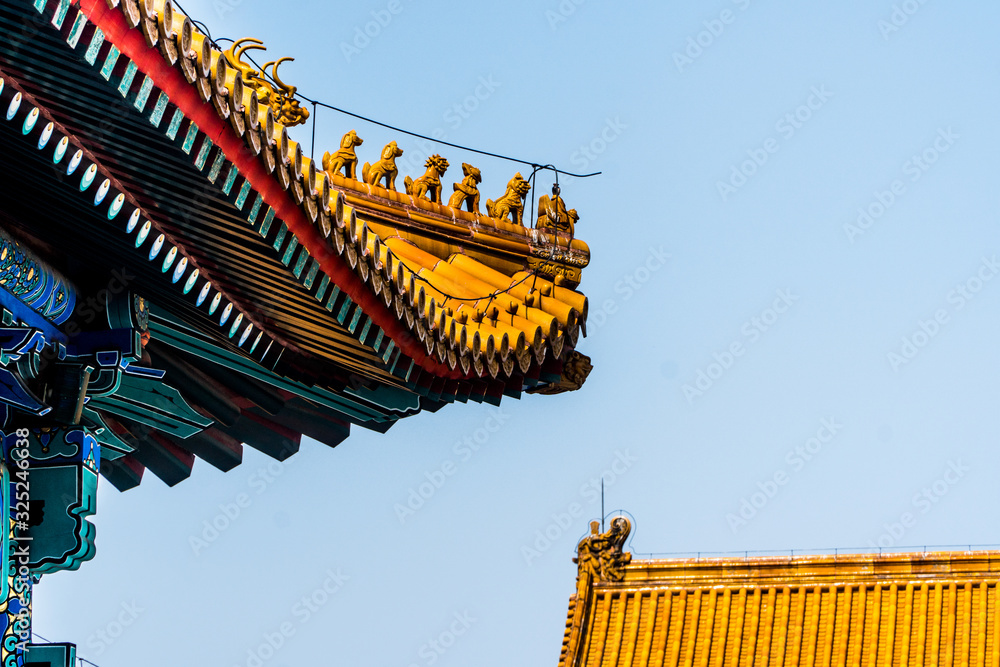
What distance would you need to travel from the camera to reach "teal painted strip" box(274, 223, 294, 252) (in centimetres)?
614

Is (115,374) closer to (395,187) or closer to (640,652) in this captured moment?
(395,187)

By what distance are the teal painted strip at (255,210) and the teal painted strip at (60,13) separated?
4.14 feet

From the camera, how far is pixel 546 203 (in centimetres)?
881

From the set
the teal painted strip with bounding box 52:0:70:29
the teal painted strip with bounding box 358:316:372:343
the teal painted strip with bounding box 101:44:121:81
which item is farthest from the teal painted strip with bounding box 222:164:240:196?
the teal painted strip with bounding box 358:316:372:343

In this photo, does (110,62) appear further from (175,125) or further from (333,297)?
(333,297)

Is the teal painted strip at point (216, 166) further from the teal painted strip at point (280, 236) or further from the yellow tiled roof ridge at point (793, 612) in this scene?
the yellow tiled roof ridge at point (793, 612)

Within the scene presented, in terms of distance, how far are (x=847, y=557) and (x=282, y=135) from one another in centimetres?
1472

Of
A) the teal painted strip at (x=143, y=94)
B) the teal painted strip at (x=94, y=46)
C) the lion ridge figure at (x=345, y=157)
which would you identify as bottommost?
the teal painted strip at (x=94, y=46)

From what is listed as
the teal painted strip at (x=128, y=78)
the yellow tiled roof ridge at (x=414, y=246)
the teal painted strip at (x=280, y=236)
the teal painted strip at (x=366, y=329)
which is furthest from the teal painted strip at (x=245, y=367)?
the teal painted strip at (x=128, y=78)

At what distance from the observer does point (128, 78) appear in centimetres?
511

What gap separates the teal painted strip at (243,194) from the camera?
5.84m

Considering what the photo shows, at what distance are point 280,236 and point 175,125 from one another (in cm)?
87

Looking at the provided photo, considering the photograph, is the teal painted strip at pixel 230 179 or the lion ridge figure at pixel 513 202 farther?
the lion ridge figure at pixel 513 202

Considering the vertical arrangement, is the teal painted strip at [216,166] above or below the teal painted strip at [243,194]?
below
